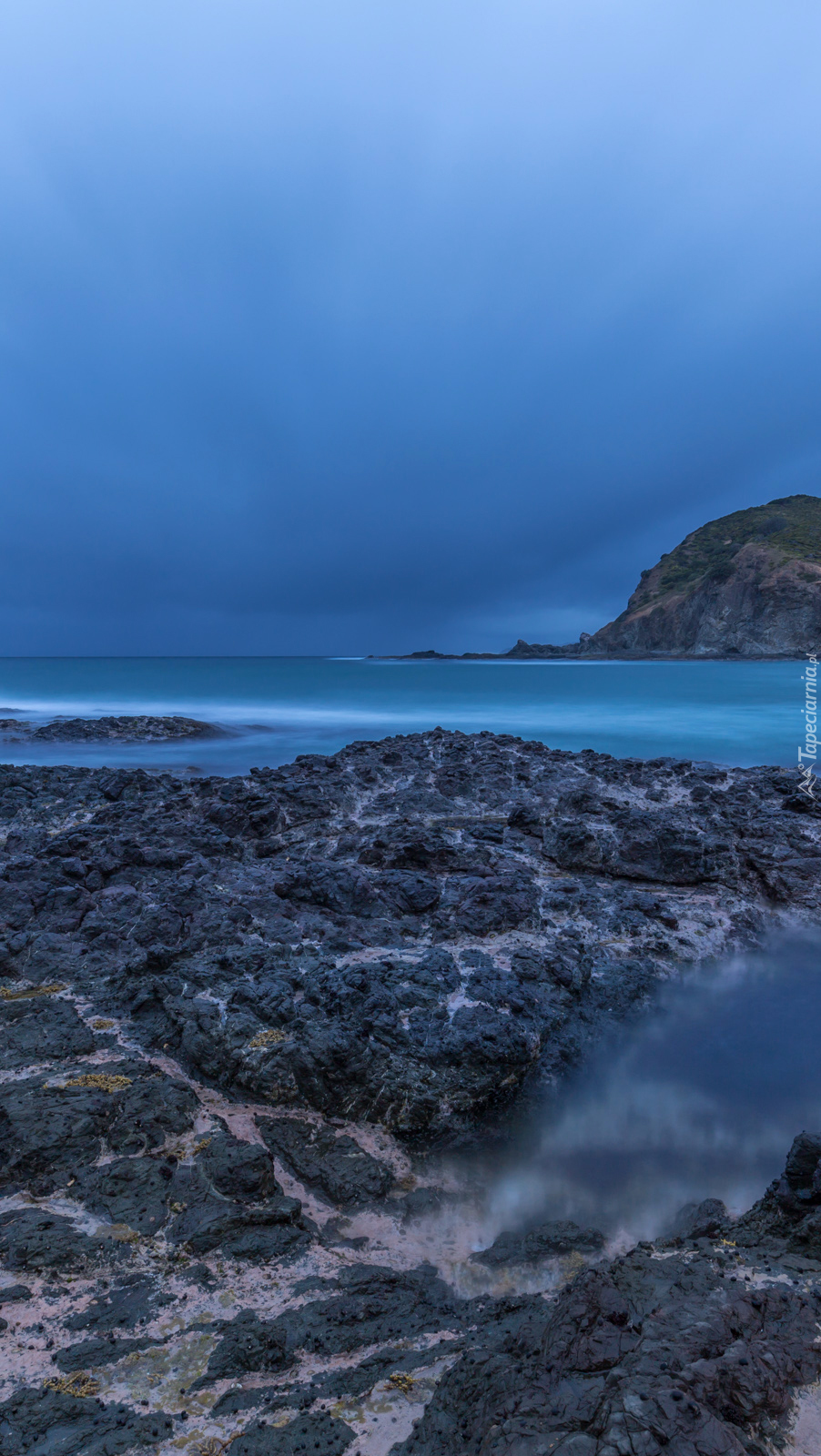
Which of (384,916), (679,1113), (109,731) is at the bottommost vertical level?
(679,1113)

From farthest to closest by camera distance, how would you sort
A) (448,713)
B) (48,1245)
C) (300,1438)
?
(448,713) → (48,1245) → (300,1438)

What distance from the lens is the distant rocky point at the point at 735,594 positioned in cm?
9156

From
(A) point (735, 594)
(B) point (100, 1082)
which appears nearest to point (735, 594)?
(A) point (735, 594)

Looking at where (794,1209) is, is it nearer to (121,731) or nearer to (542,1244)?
(542,1244)

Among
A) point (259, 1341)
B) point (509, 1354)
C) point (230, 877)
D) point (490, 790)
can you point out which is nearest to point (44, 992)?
point (230, 877)

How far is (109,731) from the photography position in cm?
2744

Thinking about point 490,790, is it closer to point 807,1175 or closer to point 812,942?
point 812,942

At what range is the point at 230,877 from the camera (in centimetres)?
893

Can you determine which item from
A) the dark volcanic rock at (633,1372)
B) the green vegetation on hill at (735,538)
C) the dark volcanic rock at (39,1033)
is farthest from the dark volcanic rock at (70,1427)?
the green vegetation on hill at (735,538)

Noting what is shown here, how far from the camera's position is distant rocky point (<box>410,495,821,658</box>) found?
91.6 metres

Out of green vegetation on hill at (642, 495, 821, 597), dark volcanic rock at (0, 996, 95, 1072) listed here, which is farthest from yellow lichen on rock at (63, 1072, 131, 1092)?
green vegetation on hill at (642, 495, 821, 597)

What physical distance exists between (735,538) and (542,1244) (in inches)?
5600

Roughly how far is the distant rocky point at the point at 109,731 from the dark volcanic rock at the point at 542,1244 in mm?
25118

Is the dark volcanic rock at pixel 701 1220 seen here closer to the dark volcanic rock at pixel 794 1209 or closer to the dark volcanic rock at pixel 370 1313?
the dark volcanic rock at pixel 794 1209
